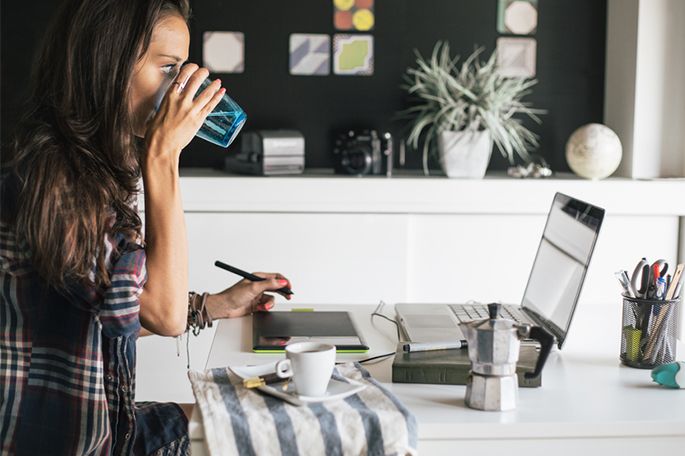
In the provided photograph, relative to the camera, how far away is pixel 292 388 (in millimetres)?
1565

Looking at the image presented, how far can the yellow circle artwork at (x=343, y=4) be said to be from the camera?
3.89 metres

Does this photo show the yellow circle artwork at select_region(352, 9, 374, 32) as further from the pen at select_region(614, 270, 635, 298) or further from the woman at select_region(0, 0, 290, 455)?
the pen at select_region(614, 270, 635, 298)

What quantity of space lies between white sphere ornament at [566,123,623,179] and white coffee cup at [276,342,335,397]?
2309 millimetres

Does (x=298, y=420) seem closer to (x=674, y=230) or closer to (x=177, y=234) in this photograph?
(x=177, y=234)

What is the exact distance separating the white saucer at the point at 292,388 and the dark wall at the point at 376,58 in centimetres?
237

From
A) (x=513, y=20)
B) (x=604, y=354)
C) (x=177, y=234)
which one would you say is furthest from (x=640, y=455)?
(x=513, y=20)

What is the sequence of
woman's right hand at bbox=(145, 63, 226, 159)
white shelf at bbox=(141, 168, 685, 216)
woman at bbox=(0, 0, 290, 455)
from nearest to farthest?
woman at bbox=(0, 0, 290, 455) → woman's right hand at bbox=(145, 63, 226, 159) → white shelf at bbox=(141, 168, 685, 216)

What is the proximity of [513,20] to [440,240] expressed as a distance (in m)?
1.04

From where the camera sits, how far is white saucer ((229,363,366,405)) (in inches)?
58.7

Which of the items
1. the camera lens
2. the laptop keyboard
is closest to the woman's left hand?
the laptop keyboard

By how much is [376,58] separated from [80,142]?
2.37 metres

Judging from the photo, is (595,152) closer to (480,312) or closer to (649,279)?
(480,312)

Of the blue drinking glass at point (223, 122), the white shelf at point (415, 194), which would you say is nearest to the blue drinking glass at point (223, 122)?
the blue drinking glass at point (223, 122)

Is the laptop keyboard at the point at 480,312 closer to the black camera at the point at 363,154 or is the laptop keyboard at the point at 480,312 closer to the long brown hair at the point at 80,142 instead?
the long brown hair at the point at 80,142
